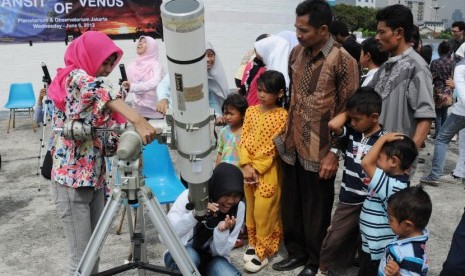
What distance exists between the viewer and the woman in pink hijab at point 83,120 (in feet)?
7.13

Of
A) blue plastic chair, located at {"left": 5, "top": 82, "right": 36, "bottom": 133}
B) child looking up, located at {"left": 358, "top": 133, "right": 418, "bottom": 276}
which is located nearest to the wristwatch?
child looking up, located at {"left": 358, "top": 133, "right": 418, "bottom": 276}

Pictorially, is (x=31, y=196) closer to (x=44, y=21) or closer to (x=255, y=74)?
(x=255, y=74)

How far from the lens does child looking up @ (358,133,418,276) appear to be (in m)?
2.46

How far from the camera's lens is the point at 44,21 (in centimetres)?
914

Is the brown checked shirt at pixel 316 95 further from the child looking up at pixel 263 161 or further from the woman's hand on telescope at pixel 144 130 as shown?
the woman's hand on telescope at pixel 144 130

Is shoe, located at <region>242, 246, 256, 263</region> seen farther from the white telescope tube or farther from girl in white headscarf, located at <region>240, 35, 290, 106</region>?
the white telescope tube

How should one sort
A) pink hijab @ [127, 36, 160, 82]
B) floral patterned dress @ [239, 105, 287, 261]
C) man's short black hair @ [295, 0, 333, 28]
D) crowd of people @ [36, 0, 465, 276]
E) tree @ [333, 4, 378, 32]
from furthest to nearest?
tree @ [333, 4, 378, 32], pink hijab @ [127, 36, 160, 82], floral patterned dress @ [239, 105, 287, 261], man's short black hair @ [295, 0, 333, 28], crowd of people @ [36, 0, 465, 276]

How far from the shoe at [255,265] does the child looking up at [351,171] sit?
47 centimetres

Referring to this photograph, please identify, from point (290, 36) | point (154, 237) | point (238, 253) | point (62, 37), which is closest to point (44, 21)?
point (62, 37)

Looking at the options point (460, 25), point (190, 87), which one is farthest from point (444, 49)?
point (190, 87)

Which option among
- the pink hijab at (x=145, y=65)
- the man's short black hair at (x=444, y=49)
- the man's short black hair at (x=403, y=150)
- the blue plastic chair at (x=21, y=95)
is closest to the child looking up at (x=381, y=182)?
the man's short black hair at (x=403, y=150)

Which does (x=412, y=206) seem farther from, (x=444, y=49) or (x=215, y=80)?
(x=444, y=49)

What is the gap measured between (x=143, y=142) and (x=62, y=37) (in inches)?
333

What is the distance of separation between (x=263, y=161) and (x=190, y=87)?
1.56m
